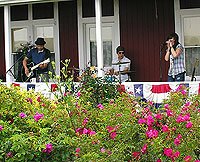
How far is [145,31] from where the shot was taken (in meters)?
12.4

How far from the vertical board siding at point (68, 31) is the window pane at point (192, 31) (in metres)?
2.71

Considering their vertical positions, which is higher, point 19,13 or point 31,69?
point 19,13

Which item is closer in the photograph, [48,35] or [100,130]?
[100,130]

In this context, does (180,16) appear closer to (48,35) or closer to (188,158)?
(48,35)

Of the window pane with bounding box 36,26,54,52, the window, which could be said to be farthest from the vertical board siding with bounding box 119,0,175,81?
the window pane with bounding box 36,26,54,52

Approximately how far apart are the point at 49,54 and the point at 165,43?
266 centimetres

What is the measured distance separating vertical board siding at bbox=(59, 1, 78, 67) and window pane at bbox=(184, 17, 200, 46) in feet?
8.89

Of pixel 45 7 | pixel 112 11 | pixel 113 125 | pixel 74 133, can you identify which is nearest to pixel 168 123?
pixel 113 125

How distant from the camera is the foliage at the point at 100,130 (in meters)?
4.19

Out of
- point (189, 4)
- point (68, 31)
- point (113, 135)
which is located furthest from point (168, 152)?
point (68, 31)

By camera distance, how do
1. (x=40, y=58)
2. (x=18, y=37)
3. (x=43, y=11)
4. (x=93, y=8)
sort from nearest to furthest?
(x=40, y=58), (x=93, y=8), (x=43, y=11), (x=18, y=37)

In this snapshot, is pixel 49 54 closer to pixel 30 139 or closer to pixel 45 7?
pixel 45 7

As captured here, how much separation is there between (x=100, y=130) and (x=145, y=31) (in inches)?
307

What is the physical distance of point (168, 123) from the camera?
4477 millimetres
